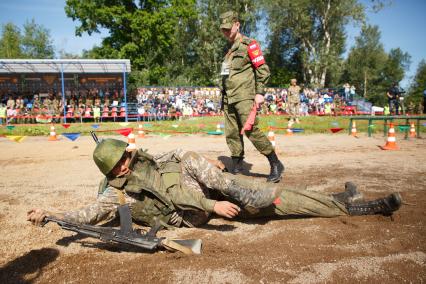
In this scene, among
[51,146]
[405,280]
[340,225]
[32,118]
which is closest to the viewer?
[405,280]

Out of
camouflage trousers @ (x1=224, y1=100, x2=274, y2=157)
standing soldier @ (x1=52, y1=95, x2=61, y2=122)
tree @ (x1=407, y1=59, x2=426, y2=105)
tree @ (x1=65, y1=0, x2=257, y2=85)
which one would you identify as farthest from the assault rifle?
tree @ (x1=407, y1=59, x2=426, y2=105)

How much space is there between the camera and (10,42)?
2005 inches

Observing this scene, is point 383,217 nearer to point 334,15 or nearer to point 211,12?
point 334,15

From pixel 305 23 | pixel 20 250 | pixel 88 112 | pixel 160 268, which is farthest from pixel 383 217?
pixel 305 23

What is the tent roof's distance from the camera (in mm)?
20391

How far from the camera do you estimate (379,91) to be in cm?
5278

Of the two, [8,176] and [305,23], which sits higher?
[305,23]

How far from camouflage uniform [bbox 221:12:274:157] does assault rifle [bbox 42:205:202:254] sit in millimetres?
2496

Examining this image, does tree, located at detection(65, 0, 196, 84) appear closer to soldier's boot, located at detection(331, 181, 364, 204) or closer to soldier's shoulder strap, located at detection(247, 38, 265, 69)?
soldier's shoulder strap, located at detection(247, 38, 265, 69)

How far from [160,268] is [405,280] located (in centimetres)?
198

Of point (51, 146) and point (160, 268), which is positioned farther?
point (51, 146)

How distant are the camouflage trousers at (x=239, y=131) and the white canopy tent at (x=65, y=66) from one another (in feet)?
55.3

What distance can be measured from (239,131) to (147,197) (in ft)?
8.19

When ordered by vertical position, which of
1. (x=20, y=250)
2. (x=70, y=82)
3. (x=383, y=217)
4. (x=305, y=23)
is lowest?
(x=20, y=250)
